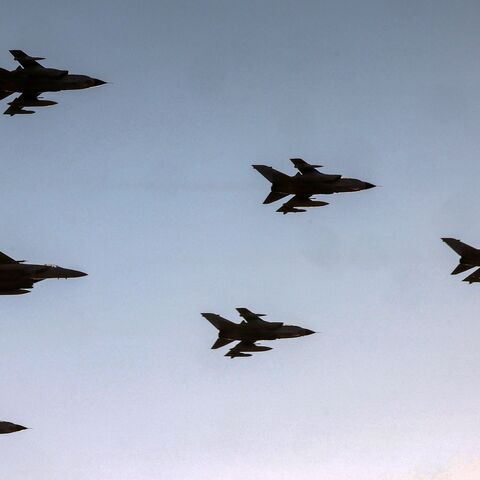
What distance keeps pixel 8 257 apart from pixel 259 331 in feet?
88.2

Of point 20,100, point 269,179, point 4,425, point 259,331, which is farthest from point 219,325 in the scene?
point 20,100

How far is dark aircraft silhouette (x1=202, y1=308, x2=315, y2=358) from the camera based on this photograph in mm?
77000

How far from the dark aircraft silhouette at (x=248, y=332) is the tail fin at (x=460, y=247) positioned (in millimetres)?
18412

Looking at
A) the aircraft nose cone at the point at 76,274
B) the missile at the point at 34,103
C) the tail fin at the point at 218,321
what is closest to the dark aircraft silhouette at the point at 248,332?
the tail fin at the point at 218,321

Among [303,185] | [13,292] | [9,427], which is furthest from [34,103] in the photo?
[9,427]

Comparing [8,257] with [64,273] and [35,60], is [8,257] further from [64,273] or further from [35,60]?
[35,60]

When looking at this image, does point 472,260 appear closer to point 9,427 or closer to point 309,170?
point 309,170

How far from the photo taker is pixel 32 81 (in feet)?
215

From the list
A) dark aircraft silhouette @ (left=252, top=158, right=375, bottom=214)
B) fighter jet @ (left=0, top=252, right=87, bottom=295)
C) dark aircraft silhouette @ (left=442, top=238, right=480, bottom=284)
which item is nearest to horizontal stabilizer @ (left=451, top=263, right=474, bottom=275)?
dark aircraft silhouette @ (left=442, top=238, right=480, bottom=284)

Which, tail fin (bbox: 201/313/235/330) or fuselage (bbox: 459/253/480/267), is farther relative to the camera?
→ tail fin (bbox: 201/313/235/330)

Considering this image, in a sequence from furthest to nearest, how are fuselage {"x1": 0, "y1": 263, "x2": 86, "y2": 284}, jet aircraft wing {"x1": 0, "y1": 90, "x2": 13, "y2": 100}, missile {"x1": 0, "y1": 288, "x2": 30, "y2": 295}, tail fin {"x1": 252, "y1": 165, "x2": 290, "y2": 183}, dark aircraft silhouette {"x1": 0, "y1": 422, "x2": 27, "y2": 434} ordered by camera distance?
dark aircraft silhouette {"x1": 0, "y1": 422, "x2": 27, "y2": 434}
tail fin {"x1": 252, "y1": 165, "x2": 290, "y2": 183}
jet aircraft wing {"x1": 0, "y1": 90, "x2": 13, "y2": 100}
missile {"x1": 0, "y1": 288, "x2": 30, "y2": 295}
fuselage {"x1": 0, "y1": 263, "x2": 86, "y2": 284}

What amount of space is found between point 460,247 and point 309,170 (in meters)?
18.6

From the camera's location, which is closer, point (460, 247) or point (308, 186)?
point (308, 186)

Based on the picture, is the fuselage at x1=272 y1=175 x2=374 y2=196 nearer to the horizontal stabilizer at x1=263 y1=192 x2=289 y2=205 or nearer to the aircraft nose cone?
the horizontal stabilizer at x1=263 y1=192 x2=289 y2=205
